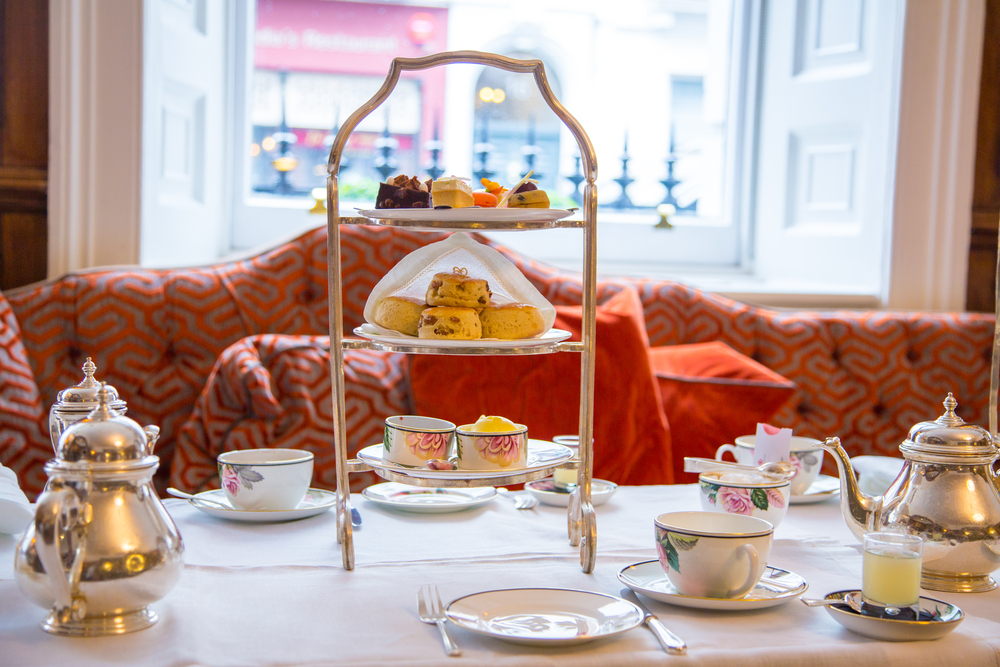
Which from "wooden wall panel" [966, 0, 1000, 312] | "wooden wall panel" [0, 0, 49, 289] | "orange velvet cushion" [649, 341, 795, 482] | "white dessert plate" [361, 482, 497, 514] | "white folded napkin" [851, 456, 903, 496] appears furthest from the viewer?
"wooden wall panel" [966, 0, 1000, 312]

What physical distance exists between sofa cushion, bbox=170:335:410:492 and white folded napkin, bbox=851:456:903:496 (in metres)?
0.88

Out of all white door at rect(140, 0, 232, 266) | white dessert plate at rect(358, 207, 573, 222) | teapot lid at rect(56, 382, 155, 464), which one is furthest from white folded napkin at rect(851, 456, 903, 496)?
white door at rect(140, 0, 232, 266)

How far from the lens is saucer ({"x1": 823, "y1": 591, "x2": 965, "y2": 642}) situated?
0.71 m

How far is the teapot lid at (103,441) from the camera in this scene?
0.71 m

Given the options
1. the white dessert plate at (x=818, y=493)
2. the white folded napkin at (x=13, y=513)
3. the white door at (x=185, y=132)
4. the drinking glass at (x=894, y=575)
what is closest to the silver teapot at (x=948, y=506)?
the drinking glass at (x=894, y=575)

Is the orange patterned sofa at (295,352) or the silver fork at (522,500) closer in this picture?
the silver fork at (522,500)

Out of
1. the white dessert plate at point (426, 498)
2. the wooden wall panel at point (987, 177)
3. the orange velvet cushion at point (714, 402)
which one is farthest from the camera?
the wooden wall panel at point (987, 177)

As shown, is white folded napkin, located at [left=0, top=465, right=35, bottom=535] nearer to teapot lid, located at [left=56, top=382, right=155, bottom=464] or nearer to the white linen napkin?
teapot lid, located at [left=56, top=382, right=155, bottom=464]

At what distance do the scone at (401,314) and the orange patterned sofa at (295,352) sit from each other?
2.57 feet

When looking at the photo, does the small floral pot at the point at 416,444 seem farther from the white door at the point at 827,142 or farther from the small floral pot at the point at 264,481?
the white door at the point at 827,142

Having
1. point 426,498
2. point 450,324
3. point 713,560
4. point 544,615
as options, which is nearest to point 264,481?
point 426,498

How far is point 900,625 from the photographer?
2.32ft

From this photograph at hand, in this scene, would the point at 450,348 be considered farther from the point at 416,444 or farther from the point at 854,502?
the point at 854,502

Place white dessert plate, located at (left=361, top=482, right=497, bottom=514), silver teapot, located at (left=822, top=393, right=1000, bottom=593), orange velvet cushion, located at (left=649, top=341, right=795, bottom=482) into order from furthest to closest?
orange velvet cushion, located at (left=649, top=341, right=795, bottom=482), white dessert plate, located at (left=361, top=482, right=497, bottom=514), silver teapot, located at (left=822, top=393, right=1000, bottom=593)
